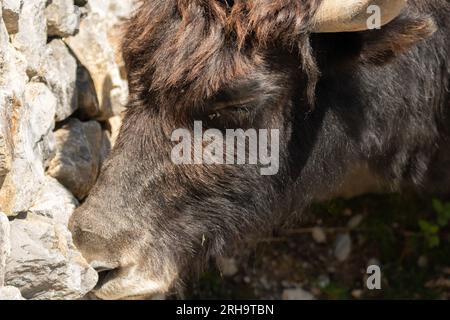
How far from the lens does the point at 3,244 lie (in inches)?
148

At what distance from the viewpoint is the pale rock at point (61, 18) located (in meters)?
5.04

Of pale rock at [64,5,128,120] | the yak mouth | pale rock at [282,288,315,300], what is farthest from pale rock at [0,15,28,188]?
pale rock at [282,288,315,300]

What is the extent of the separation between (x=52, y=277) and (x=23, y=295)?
0.17 metres

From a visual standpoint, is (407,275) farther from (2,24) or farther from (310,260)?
(2,24)

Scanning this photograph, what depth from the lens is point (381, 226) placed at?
666 centimetres

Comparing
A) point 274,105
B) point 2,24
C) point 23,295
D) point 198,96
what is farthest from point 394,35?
point 23,295

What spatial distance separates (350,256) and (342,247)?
3.8 inches

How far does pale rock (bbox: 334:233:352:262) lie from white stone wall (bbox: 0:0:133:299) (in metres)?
2.15

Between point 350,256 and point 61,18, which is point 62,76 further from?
point 350,256

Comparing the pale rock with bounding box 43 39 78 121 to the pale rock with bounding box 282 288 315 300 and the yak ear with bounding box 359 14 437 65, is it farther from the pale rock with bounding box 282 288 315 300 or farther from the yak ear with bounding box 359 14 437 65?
the pale rock with bounding box 282 288 315 300

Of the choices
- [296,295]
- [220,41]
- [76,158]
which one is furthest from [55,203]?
[296,295]

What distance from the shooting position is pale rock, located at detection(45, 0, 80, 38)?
504 centimetres

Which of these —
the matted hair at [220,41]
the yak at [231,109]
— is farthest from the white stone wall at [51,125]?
the matted hair at [220,41]

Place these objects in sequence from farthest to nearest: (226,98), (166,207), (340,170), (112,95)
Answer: (112,95)
(340,170)
(166,207)
(226,98)
